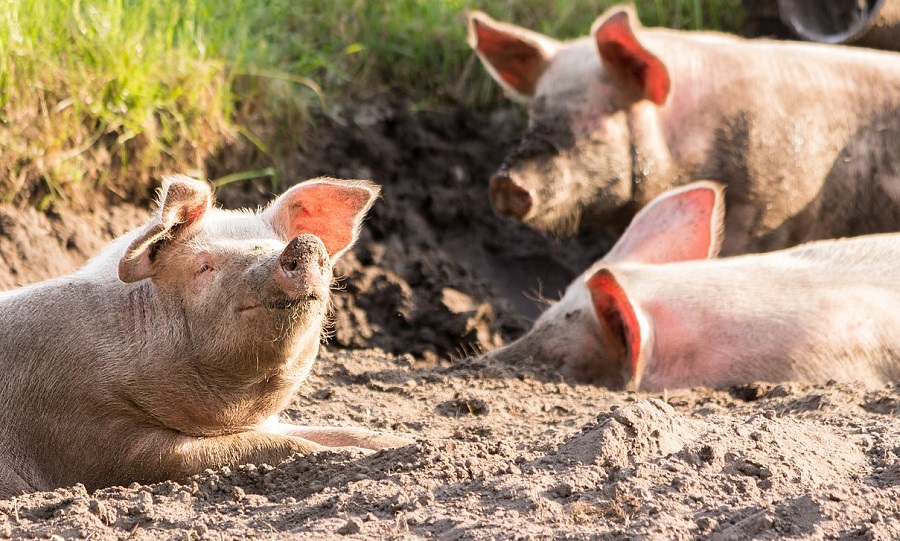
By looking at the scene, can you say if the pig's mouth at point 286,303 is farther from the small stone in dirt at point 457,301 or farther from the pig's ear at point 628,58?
the pig's ear at point 628,58

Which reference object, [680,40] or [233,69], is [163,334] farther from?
[680,40]

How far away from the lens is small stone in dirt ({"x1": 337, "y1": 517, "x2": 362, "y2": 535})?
289cm

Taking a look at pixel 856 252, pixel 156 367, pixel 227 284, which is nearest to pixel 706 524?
pixel 227 284

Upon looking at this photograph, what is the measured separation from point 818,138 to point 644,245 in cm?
138

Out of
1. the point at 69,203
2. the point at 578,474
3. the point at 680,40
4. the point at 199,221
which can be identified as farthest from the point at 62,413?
the point at 680,40

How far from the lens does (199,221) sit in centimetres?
359

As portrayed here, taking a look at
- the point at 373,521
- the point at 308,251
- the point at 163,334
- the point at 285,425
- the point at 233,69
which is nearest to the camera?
the point at 373,521

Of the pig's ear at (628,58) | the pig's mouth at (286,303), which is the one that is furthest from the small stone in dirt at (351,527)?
the pig's ear at (628,58)

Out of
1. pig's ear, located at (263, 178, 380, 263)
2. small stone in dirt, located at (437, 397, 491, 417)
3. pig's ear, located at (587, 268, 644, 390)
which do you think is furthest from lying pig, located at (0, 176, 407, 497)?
pig's ear, located at (587, 268, 644, 390)

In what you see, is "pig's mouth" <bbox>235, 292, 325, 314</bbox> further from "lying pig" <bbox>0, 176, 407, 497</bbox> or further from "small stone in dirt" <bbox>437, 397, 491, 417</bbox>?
"small stone in dirt" <bbox>437, 397, 491, 417</bbox>

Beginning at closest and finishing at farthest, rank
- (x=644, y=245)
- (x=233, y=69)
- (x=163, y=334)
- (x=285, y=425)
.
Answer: (x=163, y=334) < (x=285, y=425) < (x=644, y=245) < (x=233, y=69)

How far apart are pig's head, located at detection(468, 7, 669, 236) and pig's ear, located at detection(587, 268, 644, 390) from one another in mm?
1332

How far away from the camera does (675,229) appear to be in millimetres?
5461

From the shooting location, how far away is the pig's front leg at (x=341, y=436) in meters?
3.76
